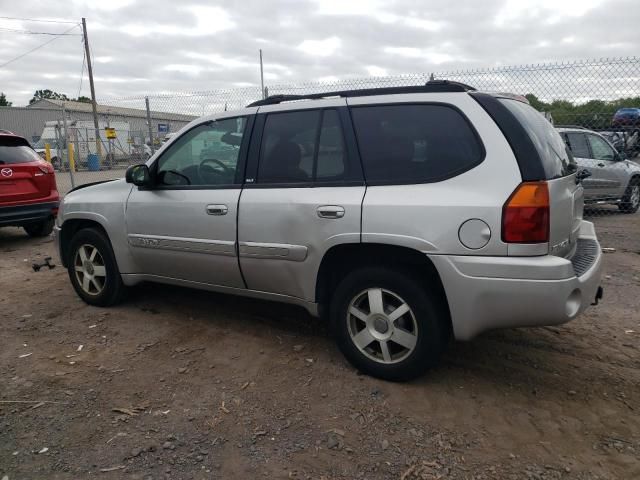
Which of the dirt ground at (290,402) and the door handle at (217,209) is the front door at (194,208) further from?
the dirt ground at (290,402)

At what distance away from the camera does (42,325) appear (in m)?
4.44

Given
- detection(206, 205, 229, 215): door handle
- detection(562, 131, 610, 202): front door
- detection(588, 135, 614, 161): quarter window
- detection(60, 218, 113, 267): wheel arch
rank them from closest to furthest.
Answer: detection(206, 205, 229, 215): door handle
detection(60, 218, 113, 267): wheel arch
detection(562, 131, 610, 202): front door
detection(588, 135, 614, 161): quarter window

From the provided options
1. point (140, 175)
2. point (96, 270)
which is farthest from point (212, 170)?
point (96, 270)

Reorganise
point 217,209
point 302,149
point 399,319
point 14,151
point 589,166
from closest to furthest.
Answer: point 399,319 < point 302,149 < point 217,209 < point 14,151 < point 589,166

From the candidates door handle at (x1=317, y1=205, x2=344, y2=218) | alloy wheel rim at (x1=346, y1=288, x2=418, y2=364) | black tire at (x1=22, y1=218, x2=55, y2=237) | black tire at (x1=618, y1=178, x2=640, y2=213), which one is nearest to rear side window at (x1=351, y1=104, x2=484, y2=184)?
door handle at (x1=317, y1=205, x2=344, y2=218)

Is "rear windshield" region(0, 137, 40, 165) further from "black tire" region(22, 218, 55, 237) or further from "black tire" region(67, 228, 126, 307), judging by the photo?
"black tire" region(67, 228, 126, 307)

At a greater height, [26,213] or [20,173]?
[20,173]

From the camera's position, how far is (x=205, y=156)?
3992 mm

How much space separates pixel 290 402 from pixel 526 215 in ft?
5.71

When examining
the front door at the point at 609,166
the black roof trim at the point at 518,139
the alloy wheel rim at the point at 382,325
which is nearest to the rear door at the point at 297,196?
the alloy wheel rim at the point at 382,325

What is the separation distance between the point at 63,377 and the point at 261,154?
2056 mm

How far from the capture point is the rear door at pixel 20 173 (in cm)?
728

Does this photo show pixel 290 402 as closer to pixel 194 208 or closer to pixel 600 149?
pixel 194 208

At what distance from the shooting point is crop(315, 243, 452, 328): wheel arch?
10.1 ft
